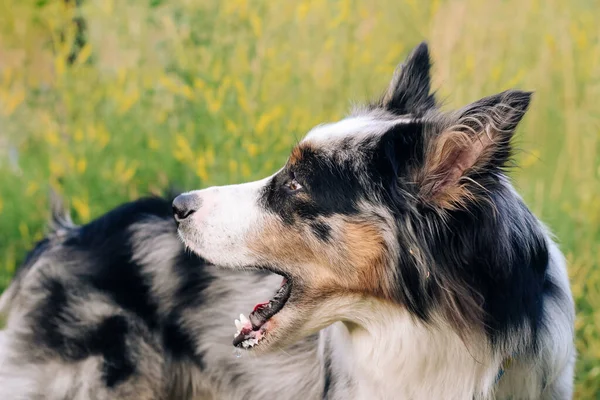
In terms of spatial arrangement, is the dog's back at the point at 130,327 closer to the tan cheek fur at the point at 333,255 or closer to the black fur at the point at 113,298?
the black fur at the point at 113,298

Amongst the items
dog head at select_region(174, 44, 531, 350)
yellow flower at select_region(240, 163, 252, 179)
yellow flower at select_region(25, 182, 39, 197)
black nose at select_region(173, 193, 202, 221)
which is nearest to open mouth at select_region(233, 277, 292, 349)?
dog head at select_region(174, 44, 531, 350)

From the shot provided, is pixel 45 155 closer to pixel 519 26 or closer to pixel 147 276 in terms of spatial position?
pixel 147 276

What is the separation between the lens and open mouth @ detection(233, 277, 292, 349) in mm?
2787

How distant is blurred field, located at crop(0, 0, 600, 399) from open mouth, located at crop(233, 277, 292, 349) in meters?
2.36

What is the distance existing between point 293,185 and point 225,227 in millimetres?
316

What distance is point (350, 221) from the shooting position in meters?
2.70

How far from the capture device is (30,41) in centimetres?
638

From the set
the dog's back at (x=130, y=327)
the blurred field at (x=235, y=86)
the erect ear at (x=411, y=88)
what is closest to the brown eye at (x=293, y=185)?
the erect ear at (x=411, y=88)

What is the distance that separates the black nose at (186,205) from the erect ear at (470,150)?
0.91 meters

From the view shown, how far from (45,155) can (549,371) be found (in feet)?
15.0

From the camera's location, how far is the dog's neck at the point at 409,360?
2.68m

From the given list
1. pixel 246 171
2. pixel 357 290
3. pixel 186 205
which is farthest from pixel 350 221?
pixel 246 171

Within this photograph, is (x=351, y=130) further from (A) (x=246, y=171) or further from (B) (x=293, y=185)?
(A) (x=246, y=171)

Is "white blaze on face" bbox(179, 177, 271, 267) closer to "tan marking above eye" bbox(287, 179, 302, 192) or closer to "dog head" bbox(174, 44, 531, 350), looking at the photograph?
"dog head" bbox(174, 44, 531, 350)
